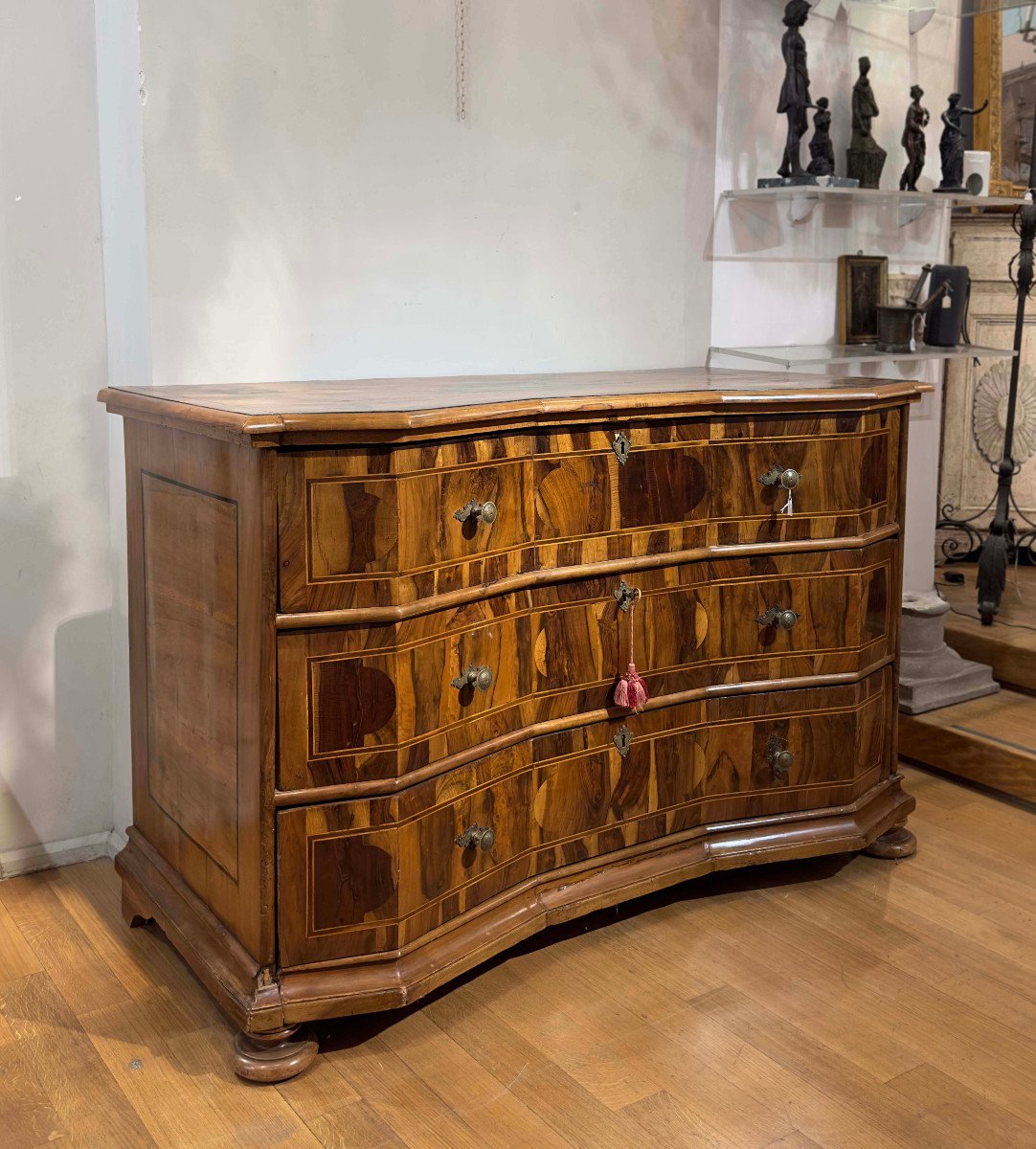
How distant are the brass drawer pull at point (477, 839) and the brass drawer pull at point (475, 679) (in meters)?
0.25

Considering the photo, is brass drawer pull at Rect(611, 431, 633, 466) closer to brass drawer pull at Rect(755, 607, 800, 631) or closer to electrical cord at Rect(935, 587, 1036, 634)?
brass drawer pull at Rect(755, 607, 800, 631)

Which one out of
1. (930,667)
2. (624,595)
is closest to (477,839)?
(624,595)

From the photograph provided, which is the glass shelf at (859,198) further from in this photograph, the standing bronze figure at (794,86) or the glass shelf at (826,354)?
the glass shelf at (826,354)

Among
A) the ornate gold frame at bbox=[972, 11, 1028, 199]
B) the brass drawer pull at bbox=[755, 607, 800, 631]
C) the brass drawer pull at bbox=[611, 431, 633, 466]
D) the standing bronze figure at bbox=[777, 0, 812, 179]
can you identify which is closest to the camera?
the brass drawer pull at bbox=[611, 431, 633, 466]

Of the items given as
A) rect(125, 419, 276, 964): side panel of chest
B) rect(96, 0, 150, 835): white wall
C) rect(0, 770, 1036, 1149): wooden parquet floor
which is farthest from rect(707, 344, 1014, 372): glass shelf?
rect(125, 419, 276, 964): side panel of chest

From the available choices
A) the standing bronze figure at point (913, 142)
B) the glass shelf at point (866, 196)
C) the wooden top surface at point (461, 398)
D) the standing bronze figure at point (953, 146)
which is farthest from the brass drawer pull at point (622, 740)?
the standing bronze figure at point (953, 146)

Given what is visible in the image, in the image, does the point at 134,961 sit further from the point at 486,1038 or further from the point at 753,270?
the point at 753,270

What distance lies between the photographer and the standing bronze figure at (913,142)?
11.5 feet

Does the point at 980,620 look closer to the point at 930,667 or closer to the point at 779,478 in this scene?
the point at 930,667

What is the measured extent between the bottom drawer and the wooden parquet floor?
19cm

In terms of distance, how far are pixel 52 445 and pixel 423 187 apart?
37.7 inches

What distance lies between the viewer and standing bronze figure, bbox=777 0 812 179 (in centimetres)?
313

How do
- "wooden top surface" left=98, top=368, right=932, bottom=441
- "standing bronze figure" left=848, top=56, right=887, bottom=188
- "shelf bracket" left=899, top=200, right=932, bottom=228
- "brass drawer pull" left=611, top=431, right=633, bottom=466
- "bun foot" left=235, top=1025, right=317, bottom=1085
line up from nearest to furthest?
"wooden top surface" left=98, top=368, right=932, bottom=441 → "bun foot" left=235, top=1025, right=317, bottom=1085 → "brass drawer pull" left=611, top=431, right=633, bottom=466 → "standing bronze figure" left=848, top=56, right=887, bottom=188 → "shelf bracket" left=899, top=200, right=932, bottom=228

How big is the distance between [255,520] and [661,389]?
0.88 metres
